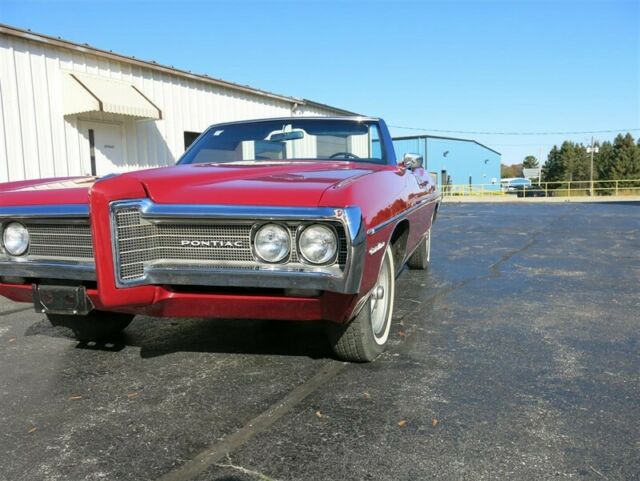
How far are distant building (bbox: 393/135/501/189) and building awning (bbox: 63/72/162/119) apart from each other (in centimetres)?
3385

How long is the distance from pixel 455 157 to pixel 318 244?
53547 mm

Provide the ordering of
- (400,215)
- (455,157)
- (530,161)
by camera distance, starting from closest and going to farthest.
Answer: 1. (400,215)
2. (455,157)
3. (530,161)

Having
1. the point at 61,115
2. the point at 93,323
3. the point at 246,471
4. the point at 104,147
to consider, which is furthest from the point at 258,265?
the point at 104,147

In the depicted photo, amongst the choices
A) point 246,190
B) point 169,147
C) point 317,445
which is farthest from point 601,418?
point 169,147

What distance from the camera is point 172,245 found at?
2.53 meters

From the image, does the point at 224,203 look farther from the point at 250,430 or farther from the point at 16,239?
the point at 16,239

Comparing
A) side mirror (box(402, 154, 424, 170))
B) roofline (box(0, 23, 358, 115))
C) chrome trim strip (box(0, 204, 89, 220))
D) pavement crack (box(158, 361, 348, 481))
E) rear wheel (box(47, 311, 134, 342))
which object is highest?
roofline (box(0, 23, 358, 115))

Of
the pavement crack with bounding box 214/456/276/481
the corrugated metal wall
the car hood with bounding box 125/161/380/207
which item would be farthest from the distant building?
the pavement crack with bounding box 214/456/276/481

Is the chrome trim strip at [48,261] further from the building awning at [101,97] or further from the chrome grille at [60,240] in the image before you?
the building awning at [101,97]

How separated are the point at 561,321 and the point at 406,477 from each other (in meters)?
2.53

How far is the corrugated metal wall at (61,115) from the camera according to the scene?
7539 millimetres

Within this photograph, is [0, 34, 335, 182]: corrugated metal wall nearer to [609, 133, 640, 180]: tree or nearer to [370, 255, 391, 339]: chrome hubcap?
[370, 255, 391, 339]: chrome hubcap

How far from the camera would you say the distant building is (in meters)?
47.8

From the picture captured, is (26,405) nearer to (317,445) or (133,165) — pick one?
(317,445)
